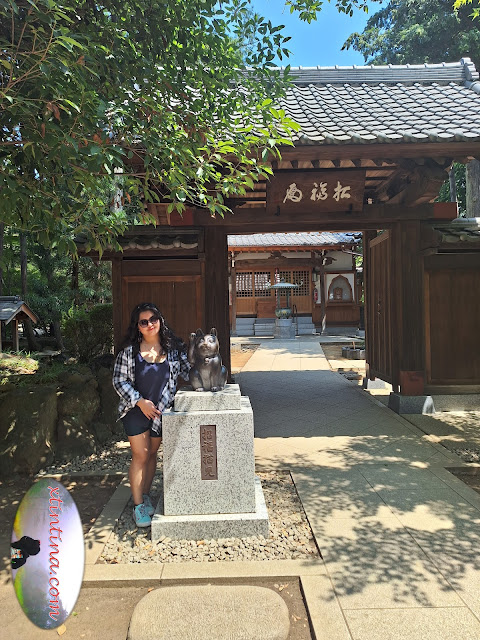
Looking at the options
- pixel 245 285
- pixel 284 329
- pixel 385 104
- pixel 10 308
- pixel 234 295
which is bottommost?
pixel 284 329

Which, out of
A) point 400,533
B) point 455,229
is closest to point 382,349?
point 455,229

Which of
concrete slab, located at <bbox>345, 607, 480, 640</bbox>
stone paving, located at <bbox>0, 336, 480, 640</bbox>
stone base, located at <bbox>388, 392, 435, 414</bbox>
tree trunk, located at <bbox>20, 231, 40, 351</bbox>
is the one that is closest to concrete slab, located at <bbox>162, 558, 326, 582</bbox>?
stone paving, located at <bbox>0, 336, 480, 640</bbox>

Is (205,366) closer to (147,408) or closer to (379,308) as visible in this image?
(147,408)

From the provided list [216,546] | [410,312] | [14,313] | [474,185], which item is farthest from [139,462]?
[474,185]

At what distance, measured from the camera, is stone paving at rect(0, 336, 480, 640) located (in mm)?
2268

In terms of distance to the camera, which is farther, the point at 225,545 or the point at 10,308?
the point at 10,308

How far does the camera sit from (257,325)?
23359mm

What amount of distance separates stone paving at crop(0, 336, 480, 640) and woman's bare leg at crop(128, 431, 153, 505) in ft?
1.14

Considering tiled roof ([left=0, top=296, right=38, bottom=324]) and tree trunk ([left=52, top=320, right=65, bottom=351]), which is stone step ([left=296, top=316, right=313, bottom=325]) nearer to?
tree trunk ([left=52, top=320, right=65, bottom=351])

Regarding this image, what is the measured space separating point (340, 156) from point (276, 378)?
5.94 metres

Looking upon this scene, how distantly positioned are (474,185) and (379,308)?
8882mm

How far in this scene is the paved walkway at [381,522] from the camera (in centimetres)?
226

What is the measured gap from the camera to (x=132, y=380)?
3.24 m

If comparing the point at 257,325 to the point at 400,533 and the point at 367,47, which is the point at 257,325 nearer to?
the point at 367,47
